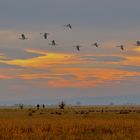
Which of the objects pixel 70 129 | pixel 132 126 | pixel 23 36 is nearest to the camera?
pixel 23 36

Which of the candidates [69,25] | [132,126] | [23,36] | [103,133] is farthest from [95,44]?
[132,126]

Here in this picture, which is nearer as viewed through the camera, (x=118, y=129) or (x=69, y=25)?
(x=69, y=25)

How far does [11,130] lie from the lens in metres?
35.3

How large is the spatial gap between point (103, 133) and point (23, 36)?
1221 centimetres


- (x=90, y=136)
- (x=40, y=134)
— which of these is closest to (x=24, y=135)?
(x=40, y=134)

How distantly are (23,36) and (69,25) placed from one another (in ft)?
8.18

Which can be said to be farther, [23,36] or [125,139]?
[125,139]

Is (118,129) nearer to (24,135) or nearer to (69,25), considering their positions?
(24,135)

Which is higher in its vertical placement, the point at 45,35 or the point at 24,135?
the point at 45,35

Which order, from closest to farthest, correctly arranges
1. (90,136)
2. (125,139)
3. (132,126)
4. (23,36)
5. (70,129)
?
(23,36) < (125,139) < (90,136) < (70,129) < (132,126)

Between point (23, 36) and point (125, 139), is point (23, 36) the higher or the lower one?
the higher one

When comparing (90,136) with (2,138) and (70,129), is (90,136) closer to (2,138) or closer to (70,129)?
(70,129)

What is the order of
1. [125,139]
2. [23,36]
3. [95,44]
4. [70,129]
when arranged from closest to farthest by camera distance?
[23,36]
[95,44]
[125,139]
[70,129]

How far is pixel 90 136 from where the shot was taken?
3366 centimetres
